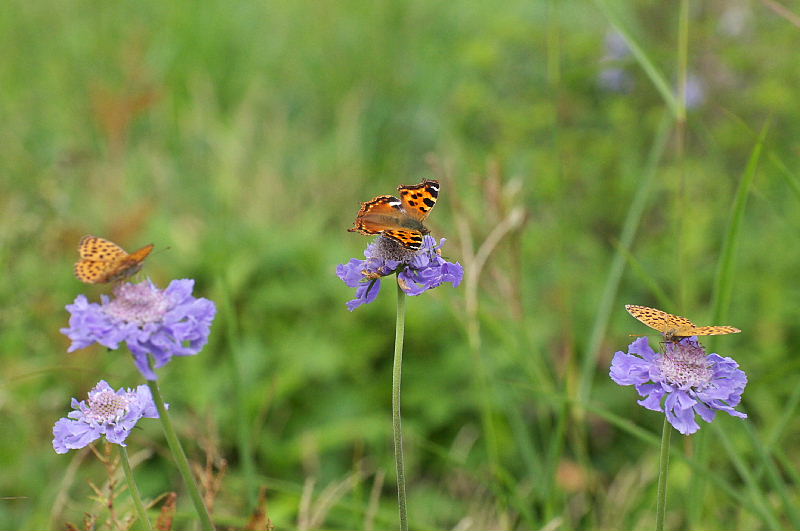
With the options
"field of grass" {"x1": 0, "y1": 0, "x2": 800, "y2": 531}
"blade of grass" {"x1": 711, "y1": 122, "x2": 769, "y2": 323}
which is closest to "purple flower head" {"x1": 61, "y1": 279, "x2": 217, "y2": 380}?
"field of grass" {"x1": 0, "y1": 0, "x2": 800, "y2": 531}

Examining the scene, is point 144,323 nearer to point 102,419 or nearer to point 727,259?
point 102,419

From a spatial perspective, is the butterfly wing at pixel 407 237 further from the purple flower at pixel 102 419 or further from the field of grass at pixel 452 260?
the field of grass at pixel 452 260

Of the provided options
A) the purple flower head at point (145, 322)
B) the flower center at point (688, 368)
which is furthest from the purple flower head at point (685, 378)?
the purple flower head at point (145, 322)

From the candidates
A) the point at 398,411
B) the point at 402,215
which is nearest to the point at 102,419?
the point at 398,411

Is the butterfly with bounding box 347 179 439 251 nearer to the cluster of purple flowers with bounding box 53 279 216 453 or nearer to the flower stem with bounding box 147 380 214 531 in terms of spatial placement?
the cluster of purple flowers with bounding box 53 279 216 453

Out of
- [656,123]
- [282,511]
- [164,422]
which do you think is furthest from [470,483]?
[164,422]

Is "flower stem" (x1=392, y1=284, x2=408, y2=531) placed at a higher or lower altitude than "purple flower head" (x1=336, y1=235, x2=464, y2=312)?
lower
